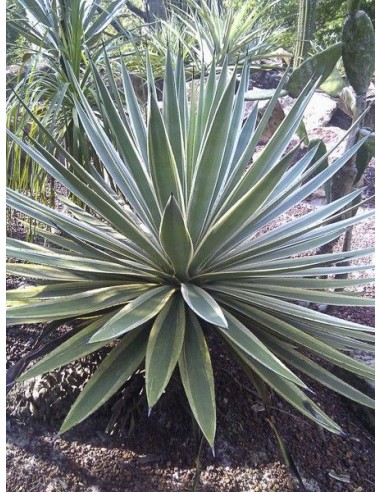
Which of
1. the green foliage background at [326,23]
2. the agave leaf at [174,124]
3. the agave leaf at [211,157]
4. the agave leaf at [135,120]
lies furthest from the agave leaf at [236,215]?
the green foliage background at [326,23]

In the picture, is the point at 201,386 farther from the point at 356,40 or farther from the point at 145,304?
the point at 356,40

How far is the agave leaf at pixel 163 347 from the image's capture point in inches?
37.0

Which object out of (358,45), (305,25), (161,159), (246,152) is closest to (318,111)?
(305,25)

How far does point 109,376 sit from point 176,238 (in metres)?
0.34

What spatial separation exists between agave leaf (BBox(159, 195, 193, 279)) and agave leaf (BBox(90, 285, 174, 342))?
7cm

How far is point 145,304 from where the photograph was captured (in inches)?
43.4

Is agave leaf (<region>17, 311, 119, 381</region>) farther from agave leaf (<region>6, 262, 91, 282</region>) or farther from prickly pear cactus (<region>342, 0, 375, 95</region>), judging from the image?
prickly pear cactus (<region>342, 0, 375, 95</region>)

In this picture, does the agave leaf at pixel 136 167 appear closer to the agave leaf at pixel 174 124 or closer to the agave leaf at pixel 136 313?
the agave leaf at pixel 174 124

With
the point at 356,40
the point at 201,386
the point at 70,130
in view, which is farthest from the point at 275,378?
the point at 70,130

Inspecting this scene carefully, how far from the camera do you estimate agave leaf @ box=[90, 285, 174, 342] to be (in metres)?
0.93

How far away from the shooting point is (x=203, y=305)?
1041 mm

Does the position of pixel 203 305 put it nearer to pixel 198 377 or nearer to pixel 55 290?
pixel 198 377

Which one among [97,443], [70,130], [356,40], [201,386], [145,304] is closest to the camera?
[201,386]
